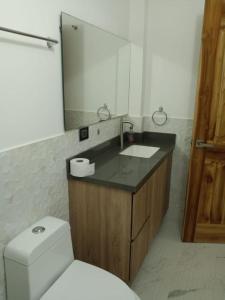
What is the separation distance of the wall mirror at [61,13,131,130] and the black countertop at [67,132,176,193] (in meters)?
0.29

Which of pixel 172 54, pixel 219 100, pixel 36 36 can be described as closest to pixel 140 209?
pixel 219 100

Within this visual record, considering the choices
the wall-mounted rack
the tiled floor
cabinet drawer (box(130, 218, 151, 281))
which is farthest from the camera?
the tiled floor

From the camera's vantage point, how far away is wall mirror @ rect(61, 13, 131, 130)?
1.66 metres

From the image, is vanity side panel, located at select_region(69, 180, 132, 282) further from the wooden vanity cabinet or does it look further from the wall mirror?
the wall mirror

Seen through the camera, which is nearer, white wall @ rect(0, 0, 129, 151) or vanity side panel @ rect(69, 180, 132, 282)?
white wall @ rect(0, 0, 129, 151)

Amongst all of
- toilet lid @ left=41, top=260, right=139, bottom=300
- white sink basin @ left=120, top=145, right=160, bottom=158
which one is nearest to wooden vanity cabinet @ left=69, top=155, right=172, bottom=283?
toilet lid @ left=41, top=260, right=139, bottom=300

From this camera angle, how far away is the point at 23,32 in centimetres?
123

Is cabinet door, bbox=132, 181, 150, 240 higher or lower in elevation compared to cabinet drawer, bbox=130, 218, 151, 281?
higher

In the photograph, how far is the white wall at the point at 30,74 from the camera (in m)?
1.22

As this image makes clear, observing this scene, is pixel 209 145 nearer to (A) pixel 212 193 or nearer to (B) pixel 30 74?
(A) pixel 212 193

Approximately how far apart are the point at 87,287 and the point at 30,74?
3.73ft

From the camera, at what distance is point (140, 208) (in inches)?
68.2

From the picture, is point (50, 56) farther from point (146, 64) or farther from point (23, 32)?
point (146, 64)

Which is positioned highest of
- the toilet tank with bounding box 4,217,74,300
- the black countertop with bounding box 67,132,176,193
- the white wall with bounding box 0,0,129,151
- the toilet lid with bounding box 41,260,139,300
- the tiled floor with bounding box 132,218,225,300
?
the white wall with bounding box 0,0,129,151
